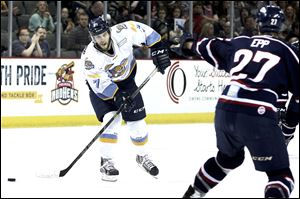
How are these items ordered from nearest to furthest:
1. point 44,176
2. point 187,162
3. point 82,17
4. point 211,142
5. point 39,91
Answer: point 44,176 < point 187,162 < point 211,142 < point 39,91 < point 82,17

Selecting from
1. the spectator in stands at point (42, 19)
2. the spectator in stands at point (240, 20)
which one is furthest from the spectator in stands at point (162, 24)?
the spectator in stands at point (42, 19)

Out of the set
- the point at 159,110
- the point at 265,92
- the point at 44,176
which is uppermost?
the point at 265,92

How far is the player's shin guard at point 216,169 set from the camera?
3650 millimetres

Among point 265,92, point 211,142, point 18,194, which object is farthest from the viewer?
point 211,142

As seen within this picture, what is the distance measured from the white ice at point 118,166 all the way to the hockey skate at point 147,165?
0.06m

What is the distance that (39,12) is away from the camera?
8.39 meters

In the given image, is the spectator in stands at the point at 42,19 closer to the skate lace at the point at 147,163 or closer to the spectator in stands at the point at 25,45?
the spectator in stands at the point at 25,45

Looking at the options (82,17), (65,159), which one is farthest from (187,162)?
(82,17)

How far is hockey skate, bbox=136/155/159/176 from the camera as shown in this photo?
500 cm

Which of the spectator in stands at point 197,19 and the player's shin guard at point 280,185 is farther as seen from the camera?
the spectator in stands at point 197,19

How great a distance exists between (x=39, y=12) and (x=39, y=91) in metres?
0.90

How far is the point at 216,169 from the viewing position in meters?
3.68

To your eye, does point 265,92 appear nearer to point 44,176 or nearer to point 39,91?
point 44,176

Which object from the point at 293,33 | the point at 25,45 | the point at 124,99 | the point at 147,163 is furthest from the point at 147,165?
the point at 293,33
